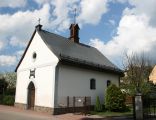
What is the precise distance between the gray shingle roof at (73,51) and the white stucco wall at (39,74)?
0.60m

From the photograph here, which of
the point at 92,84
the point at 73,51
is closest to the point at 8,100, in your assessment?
the point at 73,51

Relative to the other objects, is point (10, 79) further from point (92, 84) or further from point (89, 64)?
point (89, 64)

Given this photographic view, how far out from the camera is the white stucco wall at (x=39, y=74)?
23.2 metres

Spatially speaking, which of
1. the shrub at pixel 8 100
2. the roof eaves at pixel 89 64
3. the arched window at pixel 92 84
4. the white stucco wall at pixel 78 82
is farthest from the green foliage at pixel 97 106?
the shrub at pixel 8 100

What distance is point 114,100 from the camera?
24.7 metres

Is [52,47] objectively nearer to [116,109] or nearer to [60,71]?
[60,71]

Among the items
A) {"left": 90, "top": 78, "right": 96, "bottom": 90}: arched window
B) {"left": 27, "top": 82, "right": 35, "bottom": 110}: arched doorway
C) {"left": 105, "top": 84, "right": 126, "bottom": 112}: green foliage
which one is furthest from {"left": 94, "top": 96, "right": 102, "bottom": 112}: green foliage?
{"left": 27, "top": 82, "right": 35, "bottom": 110}: arched doorway

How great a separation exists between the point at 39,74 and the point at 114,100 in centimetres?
757

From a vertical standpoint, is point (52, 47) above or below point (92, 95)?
above

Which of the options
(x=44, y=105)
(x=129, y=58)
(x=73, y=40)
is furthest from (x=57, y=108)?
(x=129, y=58)

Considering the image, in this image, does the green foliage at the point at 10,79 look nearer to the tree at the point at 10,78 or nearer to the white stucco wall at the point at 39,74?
the tree at the point at 10,78

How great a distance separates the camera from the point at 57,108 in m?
22.2

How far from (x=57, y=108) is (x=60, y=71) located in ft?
10.7

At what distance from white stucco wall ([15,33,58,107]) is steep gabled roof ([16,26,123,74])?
0.60m
